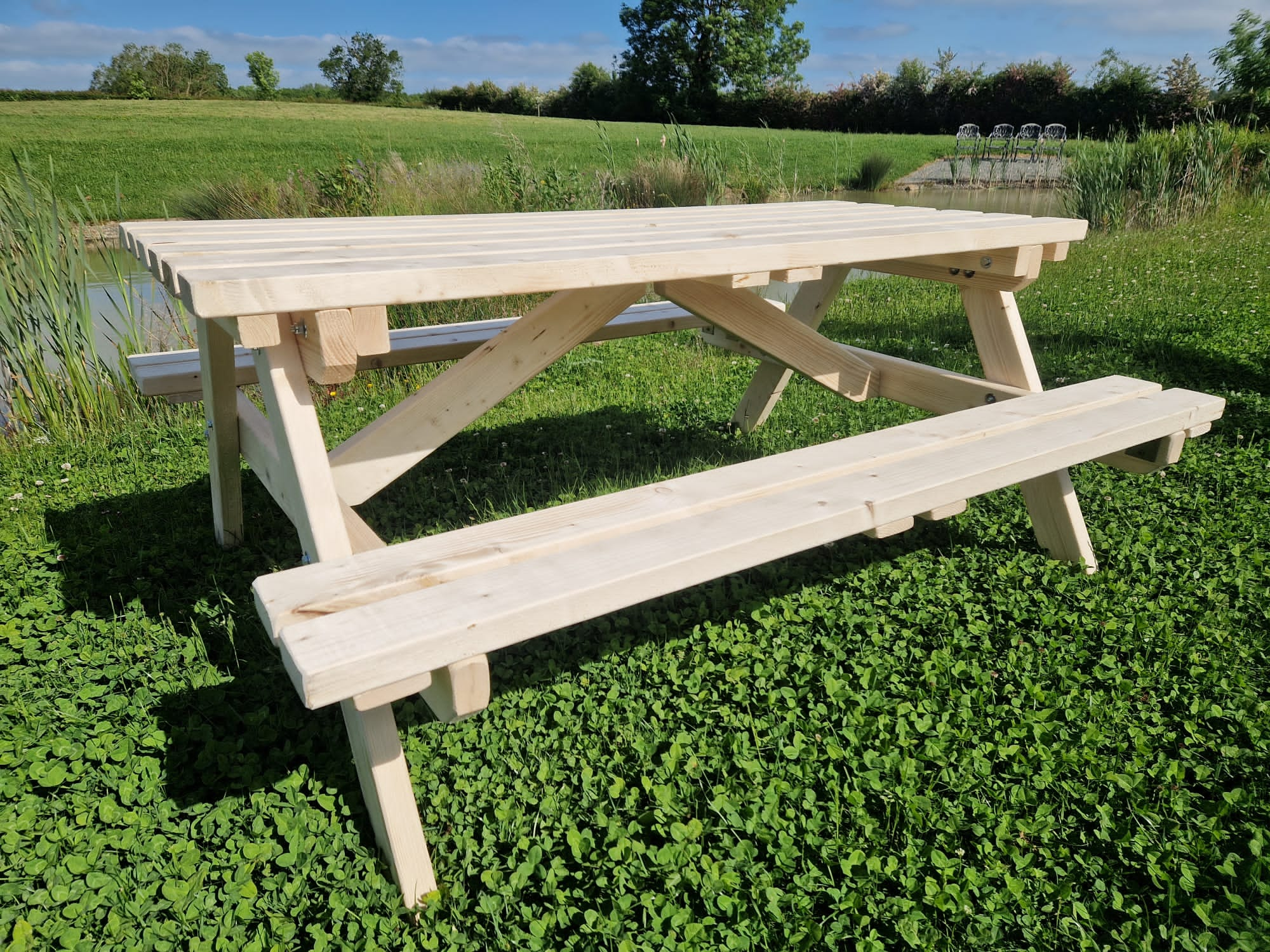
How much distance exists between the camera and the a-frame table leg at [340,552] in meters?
1.47

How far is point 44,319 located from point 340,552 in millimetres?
3145

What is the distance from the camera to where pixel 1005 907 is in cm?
146

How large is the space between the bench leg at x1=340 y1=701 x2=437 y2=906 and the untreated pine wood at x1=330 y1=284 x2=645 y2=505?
23.6 inches

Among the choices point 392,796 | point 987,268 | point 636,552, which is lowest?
point 392,796

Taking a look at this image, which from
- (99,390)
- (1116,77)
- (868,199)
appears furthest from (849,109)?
(99,390)

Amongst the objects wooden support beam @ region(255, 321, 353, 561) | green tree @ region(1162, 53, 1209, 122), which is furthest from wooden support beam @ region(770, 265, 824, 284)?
green tree @ region(1162, 53, 1209, 122)

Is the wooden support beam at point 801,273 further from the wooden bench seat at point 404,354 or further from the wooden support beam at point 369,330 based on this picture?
the wooden support beam at point 369,330

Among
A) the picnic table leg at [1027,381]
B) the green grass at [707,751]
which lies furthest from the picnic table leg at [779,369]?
the green grass at [707,751]

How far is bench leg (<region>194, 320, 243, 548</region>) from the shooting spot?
2354mm

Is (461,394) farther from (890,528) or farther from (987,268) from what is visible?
(987,268)

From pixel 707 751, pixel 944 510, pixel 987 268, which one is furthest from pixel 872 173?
pixel 707 751

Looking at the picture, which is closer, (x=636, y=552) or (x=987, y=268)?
(x=636, y=552)

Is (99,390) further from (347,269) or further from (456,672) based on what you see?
(456,672)

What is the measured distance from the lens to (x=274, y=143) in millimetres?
21938
